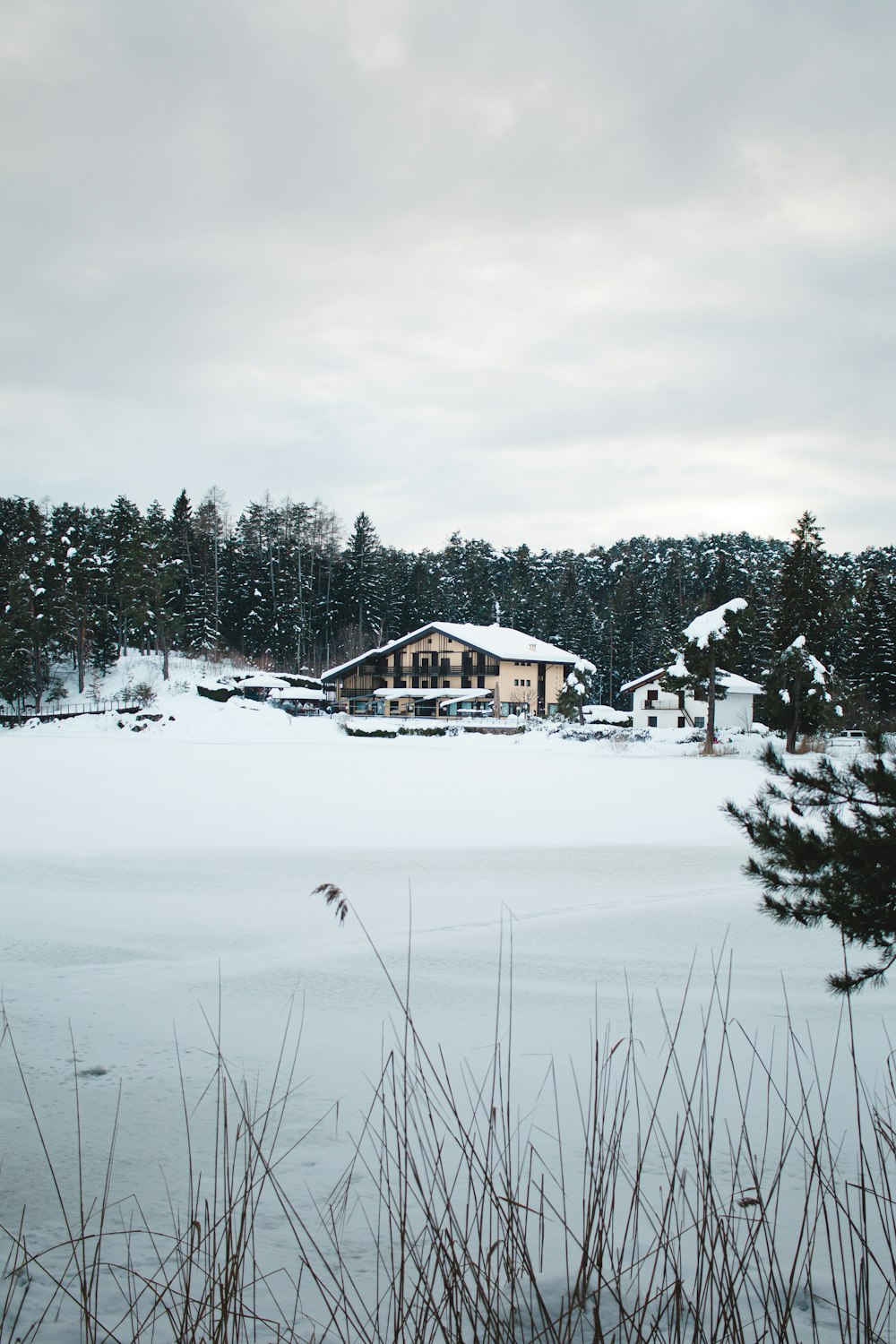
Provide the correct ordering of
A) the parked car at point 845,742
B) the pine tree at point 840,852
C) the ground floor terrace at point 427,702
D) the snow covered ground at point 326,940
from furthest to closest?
the ground floor terrace at point 427,702 < the snow covered ground at point 326,940 < the parked car at point 845,742 < the pine tree at point 840,852

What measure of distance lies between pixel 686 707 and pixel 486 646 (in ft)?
42.6

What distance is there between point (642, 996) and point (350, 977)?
71.1 inches

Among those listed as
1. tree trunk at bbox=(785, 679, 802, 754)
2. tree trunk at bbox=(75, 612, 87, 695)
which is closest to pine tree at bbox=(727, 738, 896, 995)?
tree trunk at bbox=(785, 679, 802, 754)

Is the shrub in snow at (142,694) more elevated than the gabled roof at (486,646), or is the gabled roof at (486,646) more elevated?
the gabled roof at (486,646)

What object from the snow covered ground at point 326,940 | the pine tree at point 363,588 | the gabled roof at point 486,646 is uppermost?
the pine tree at point 363,588

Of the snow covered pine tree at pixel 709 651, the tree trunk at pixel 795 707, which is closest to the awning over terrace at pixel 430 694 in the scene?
the snow covered pine tree at pixel 709 651

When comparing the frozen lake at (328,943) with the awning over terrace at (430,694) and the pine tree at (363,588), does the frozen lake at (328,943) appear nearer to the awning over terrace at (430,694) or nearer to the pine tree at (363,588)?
the awning over terrace at (430,694)

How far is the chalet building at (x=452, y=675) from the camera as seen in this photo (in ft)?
190

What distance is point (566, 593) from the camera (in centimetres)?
A: 8244

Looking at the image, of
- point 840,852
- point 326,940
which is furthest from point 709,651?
point 840,852

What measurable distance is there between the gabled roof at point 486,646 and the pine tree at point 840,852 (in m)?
53.8

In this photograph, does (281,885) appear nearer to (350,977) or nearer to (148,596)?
(350,977)

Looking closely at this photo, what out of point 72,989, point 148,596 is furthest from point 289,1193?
point 148,596

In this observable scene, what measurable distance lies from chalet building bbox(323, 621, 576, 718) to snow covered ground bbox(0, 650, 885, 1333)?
40.9 m
